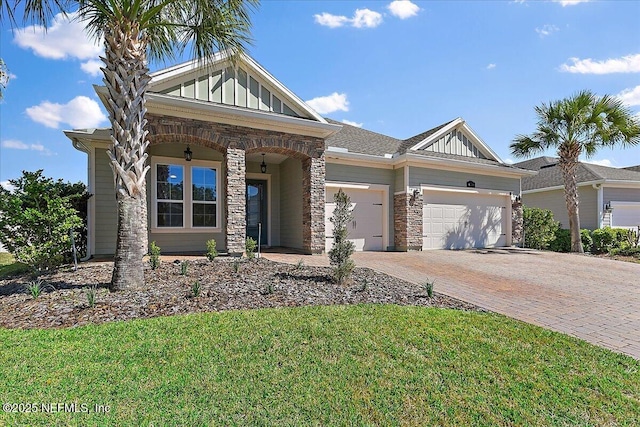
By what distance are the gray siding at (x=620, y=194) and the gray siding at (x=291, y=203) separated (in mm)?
17161

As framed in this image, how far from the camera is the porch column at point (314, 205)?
388 inches

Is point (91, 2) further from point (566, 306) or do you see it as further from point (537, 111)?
point (537, 111)

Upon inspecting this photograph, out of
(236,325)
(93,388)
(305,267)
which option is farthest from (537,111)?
(93,388)

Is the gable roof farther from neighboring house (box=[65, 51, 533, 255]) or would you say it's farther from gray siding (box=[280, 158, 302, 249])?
gray siding (box=[280, 158, 302, 249])

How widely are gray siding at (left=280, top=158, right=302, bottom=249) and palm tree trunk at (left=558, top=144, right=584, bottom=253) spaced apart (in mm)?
11495

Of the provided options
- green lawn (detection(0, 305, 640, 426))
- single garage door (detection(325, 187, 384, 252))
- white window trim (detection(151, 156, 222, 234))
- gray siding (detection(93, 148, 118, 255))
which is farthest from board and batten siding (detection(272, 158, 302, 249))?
green lawn (detection(0, 305, 640, 426))

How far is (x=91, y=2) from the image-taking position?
5.39 metres

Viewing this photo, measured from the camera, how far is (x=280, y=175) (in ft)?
40.8

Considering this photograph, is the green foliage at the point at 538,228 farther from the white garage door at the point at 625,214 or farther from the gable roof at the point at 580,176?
the white garage door at the point at 625,214

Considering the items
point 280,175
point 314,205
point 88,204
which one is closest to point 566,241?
point 314,205

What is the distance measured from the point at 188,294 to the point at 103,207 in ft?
18.7

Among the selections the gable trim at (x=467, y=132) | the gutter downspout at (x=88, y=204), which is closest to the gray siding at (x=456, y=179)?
the gable trim at (x=467, y=132)

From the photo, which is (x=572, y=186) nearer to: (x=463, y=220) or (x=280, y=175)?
(x=463, y=220)

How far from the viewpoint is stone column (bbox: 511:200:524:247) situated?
1403cm
